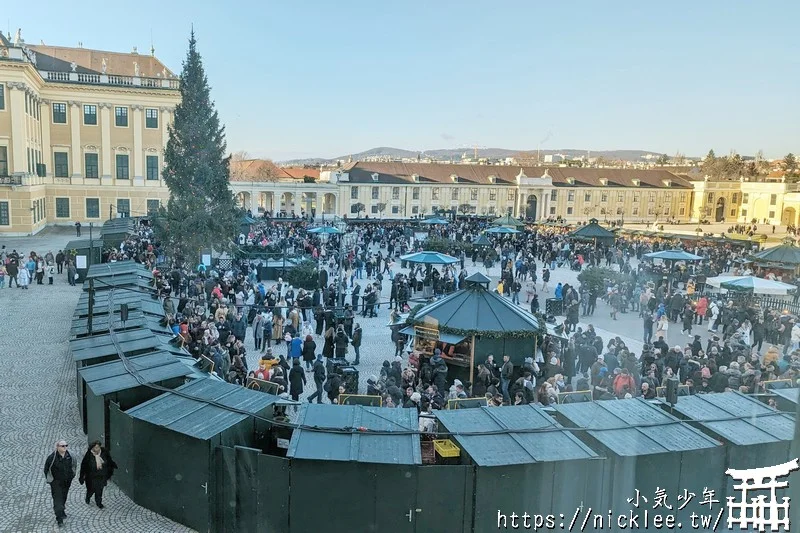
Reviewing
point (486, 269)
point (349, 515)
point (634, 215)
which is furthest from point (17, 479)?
point (634, 215)

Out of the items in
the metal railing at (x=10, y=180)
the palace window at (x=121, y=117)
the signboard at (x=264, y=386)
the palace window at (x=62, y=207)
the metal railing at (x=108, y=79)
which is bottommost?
the signboard at (x=264, y=386)

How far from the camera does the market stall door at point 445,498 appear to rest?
7.63 m

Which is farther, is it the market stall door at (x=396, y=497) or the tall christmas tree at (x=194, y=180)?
the tall christmas tree at (x=194, y=180)

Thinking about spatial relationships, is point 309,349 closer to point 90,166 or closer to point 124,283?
point 124,283

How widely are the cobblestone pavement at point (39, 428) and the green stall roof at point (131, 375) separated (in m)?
1.25

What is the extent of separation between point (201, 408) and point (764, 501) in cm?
778

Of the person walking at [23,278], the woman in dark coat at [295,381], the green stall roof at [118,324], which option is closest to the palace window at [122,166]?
the person walking at [23,278]

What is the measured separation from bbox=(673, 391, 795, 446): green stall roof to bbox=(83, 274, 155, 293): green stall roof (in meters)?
14.4

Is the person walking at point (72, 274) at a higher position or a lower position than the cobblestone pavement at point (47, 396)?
higher

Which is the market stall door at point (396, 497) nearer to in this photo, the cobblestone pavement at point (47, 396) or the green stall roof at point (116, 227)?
the cobblestone pavement at point (47, 396)

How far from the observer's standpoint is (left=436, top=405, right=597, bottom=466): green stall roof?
7703 millimetres

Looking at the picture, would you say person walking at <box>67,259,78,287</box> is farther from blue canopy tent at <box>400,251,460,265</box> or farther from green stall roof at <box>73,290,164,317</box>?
blue canopy tent at <box>400,251,460,265</box>

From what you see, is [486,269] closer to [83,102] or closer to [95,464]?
[95,464]

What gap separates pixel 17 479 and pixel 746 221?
34866mm
